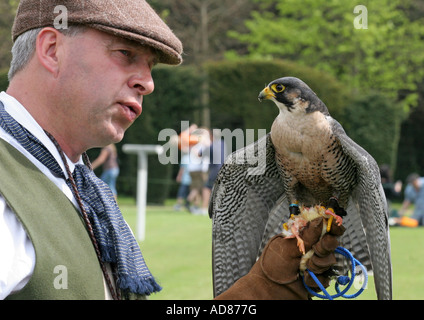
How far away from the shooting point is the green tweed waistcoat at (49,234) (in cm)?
138

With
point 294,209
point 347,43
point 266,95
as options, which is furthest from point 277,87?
point 347,43

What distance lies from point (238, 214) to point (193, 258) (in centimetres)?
450

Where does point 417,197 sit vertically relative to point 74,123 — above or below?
below

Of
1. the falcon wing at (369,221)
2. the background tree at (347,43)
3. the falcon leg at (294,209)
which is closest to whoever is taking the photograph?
the falcon wing at (369,221)

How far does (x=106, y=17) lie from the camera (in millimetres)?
1570

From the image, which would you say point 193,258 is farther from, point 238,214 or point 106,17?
point 106,17

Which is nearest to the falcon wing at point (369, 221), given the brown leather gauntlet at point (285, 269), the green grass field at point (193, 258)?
the brown leather gauntlet at point (285, 269)

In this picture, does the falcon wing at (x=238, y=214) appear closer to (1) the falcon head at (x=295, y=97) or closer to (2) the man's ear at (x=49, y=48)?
(1) the falcon head at (x=295, y=97)

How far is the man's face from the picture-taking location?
1.57 metres

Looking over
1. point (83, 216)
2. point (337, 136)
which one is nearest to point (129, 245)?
point (83, 216)

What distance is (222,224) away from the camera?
9.71 ft

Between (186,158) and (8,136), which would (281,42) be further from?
(8,136)

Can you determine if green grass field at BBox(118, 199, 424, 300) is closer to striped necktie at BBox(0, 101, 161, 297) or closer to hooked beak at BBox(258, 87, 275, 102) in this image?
hooked beak at BBox(258, 87, 275, 102)

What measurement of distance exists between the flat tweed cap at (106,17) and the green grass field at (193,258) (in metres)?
3.66
